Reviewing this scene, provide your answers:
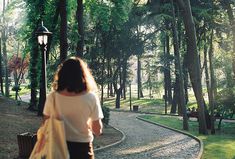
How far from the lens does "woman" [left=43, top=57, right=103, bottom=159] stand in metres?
4.45

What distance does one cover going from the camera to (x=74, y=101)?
4461 millimetres

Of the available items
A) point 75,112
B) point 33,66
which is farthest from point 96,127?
point 33,66

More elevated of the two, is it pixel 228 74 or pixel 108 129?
pixel 228 74

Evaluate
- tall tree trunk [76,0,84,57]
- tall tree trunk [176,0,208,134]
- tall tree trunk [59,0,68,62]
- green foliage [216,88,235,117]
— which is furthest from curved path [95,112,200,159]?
green foliage [216,88,235,117]

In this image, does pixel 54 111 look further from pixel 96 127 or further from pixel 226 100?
pixel 226 100

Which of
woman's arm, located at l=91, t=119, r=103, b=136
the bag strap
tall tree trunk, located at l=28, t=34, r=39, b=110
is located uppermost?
tall tree trunk, located at l=28, t=34, r=39, b=110

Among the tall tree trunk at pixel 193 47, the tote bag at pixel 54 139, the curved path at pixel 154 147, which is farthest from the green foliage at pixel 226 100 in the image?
the tote bag at pixel 54 139

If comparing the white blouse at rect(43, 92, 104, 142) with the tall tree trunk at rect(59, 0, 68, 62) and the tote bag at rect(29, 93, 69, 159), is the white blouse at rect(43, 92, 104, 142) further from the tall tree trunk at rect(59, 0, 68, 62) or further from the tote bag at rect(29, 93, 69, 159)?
the tall tree trunk at rect(59, 0, 68, 62)

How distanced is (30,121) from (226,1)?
54.6 ft

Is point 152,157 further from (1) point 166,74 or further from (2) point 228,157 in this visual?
(1) point 166,74

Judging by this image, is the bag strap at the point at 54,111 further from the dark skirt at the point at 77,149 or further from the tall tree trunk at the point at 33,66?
the tall tree trunk at the point at 33,66

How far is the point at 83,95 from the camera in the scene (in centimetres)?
446

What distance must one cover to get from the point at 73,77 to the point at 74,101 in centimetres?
26

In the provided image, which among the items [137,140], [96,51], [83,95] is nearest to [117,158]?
[137,140]
